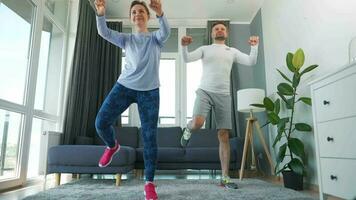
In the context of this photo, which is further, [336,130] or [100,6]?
[100,6]

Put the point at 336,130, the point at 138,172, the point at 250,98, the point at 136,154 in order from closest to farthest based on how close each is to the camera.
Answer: the point at 336,130 < the point at 250,98 < the point at 136,154 < the point at 138,172

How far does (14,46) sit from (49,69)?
921mm

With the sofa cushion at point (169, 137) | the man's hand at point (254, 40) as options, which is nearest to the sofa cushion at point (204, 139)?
the sofa cushion at point (169, 137)

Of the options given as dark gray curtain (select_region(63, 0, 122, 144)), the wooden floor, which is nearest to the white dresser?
the wooden floor

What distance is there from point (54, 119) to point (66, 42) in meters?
1.22

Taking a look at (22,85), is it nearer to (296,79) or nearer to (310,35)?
(296,79)

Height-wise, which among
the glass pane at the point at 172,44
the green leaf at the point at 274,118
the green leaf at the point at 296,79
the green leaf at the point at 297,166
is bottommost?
the green leaf at the point at 297,166

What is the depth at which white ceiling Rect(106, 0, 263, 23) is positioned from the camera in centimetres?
445

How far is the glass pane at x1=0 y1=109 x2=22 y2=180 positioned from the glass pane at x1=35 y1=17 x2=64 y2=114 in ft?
1.78

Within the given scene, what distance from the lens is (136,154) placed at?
3502 mm

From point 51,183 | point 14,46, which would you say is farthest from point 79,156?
point 14,46

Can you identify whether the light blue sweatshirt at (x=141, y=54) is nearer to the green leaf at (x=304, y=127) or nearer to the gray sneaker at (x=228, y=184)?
the gray sneaker at (x=228, y=184)

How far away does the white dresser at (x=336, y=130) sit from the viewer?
55.2 inches

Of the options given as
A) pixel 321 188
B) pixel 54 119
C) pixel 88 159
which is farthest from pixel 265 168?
pixel 54 119
